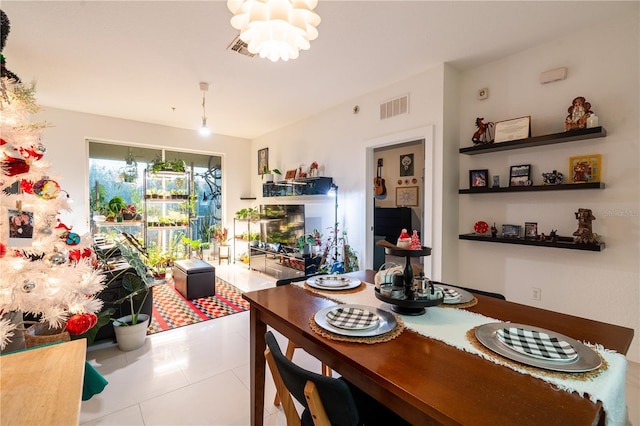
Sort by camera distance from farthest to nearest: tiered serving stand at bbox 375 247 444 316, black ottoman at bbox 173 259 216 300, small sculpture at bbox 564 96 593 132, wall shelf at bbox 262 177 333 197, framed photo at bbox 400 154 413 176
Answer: framed photo at bbox 400 154 413 176
wall shelf at bbox 262 177 333 197
black ottoman at bbox 173 259 216 300
small sculpture at bbox 564 96 593 132
tiered serving stand at bbox 375 247 444 316

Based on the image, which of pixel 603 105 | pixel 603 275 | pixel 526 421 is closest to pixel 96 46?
pixel 526 421

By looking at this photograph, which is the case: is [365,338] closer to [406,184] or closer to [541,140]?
[541,140]

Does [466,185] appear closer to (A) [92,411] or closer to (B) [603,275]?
(B) [603,275]

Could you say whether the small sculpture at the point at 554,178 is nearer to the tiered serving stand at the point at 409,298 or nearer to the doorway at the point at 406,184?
the doorway at the point at 406,184

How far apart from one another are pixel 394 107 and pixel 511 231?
6.00 feet

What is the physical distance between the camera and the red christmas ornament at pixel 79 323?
172cm

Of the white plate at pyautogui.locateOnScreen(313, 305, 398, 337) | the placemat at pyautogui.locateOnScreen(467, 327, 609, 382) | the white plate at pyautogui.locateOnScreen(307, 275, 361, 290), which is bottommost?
the placemat at pyautogui.locateOnScreen(467, 327, 609, 382)

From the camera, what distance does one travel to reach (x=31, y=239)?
1.69 meters

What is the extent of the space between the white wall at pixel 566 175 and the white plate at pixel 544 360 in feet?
6.31

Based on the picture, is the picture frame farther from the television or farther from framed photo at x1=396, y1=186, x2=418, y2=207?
framed photo at x1=396, y1=186, x2=418, y2=207

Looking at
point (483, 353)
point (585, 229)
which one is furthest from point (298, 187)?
point (483, 353)

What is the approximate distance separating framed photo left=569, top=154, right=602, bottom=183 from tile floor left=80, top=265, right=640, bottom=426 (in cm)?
146

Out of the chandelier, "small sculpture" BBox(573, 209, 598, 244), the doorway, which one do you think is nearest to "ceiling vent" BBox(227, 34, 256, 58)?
the chandelier

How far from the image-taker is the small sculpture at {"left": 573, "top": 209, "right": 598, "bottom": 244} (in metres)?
2.29
